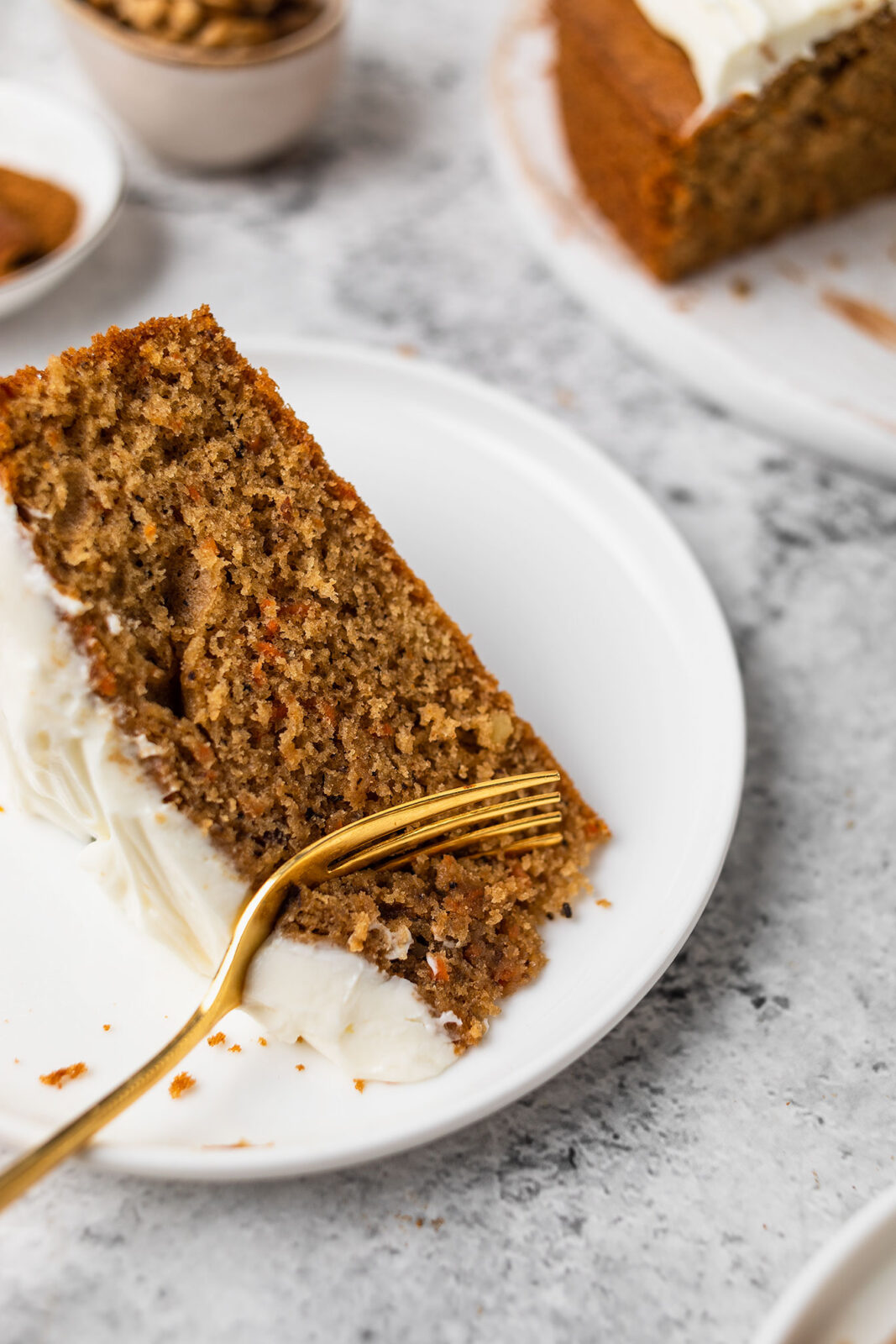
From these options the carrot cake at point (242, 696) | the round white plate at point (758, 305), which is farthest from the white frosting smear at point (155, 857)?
the round white plate at point (758, 305)

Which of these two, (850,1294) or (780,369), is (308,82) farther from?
(850,1294)

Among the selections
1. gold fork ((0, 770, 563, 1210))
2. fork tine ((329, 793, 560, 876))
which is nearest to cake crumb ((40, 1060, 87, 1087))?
gold fork ((0, 770, 563, 1210))

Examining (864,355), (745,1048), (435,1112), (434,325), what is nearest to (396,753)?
(435,1112)

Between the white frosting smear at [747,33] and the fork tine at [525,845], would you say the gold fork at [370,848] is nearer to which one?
the fork tine at [525,845]

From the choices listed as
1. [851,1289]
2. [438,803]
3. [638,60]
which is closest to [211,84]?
[638,60]

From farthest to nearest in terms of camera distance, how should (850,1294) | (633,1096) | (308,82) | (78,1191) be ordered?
(308,82)
(633,1096)
(78,1191)
(850,1294)

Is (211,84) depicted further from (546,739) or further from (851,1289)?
(851,1289)

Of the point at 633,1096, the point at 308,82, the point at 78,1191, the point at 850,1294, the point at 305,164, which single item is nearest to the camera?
the point at 850,1294
